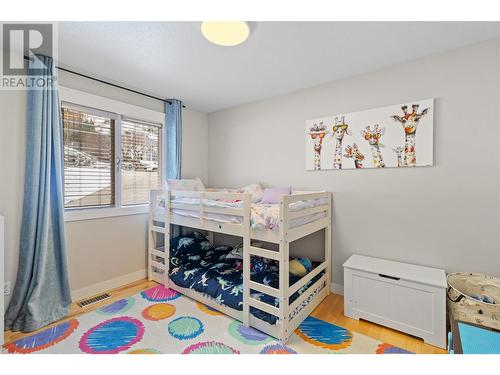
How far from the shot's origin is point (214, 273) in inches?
98.0

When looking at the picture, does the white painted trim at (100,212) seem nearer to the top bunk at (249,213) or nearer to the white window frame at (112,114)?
the white window frame at (112,114)

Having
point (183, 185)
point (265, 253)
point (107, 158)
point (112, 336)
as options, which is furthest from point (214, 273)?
point (107, 158)

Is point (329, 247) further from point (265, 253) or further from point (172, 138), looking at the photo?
point (172, 138)

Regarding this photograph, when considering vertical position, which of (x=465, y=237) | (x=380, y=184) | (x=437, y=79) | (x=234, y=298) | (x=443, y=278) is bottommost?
(x=234, y=298)

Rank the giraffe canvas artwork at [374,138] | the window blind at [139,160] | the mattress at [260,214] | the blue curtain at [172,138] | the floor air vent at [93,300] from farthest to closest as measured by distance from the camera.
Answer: the blue curtain at [172,138] → the window blind at [139,160] → the floor air vent at [93,300] → the giraffe canvas artwork at [374,138] → the mattress at [260,214]

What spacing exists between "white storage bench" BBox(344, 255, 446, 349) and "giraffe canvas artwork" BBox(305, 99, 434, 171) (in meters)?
0.90

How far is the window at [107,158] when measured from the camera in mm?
2420

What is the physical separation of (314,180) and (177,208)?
1.52m

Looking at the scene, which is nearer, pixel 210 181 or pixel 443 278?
pixel 443 278

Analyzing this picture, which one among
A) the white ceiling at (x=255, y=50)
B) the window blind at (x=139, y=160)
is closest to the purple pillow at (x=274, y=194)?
the white ceiling at (x=255, y=50)

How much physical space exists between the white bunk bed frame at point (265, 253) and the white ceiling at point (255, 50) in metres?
1.17

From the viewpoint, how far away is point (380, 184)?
2.29m
